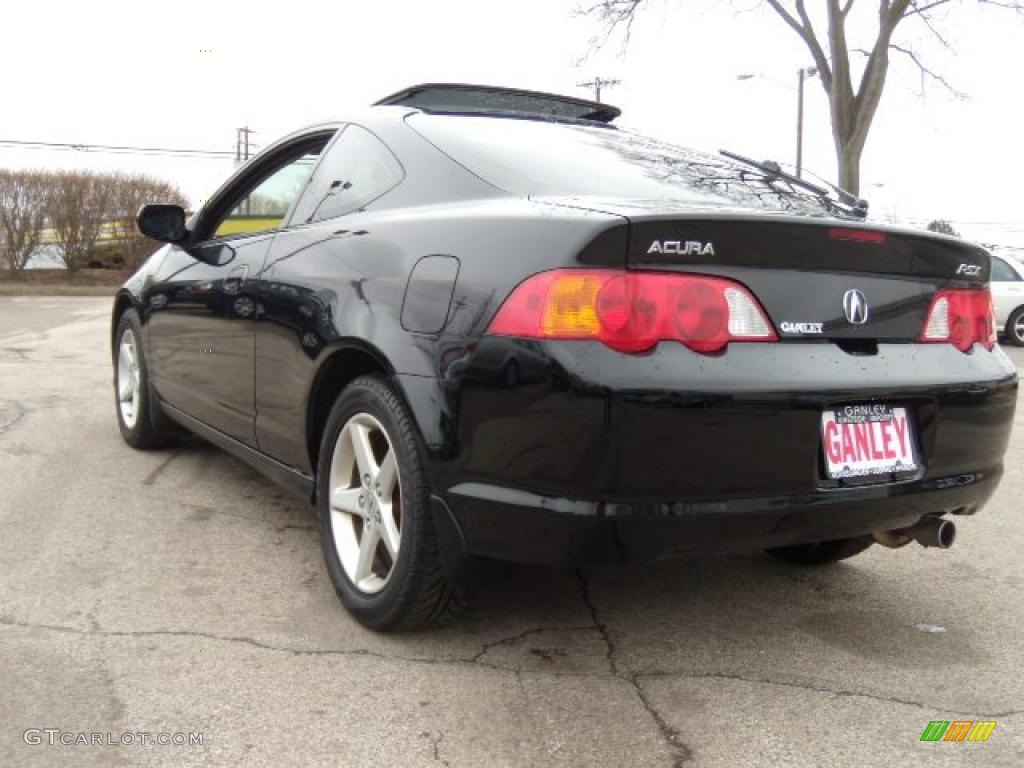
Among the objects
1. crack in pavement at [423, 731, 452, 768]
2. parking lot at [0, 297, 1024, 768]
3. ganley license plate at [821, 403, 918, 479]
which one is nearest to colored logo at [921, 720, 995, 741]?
parking lot at [0, 297, 1024, 768]

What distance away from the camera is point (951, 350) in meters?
2.74

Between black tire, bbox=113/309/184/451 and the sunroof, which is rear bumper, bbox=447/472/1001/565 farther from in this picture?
black tire, bbox=113/309/184/451

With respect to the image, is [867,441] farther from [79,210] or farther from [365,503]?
[79,210]

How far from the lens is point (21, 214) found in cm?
2217

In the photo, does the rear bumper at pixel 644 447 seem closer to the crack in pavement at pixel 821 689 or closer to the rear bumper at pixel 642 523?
the rear bumper at pixel 642 523

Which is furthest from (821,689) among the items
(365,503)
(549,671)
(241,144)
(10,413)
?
(241,144)

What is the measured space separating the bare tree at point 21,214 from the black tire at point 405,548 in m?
21.9

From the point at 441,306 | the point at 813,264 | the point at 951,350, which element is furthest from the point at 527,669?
the point at 951,350

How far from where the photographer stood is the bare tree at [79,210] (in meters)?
22.3

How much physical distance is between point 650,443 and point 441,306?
0.66 meters

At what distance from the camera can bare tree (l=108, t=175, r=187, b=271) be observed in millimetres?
23172

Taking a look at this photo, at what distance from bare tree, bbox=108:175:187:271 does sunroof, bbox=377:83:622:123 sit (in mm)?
20583

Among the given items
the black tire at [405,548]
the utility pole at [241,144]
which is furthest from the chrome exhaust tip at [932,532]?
the utility pole at [241,144]

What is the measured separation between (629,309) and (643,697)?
999 millimetres
